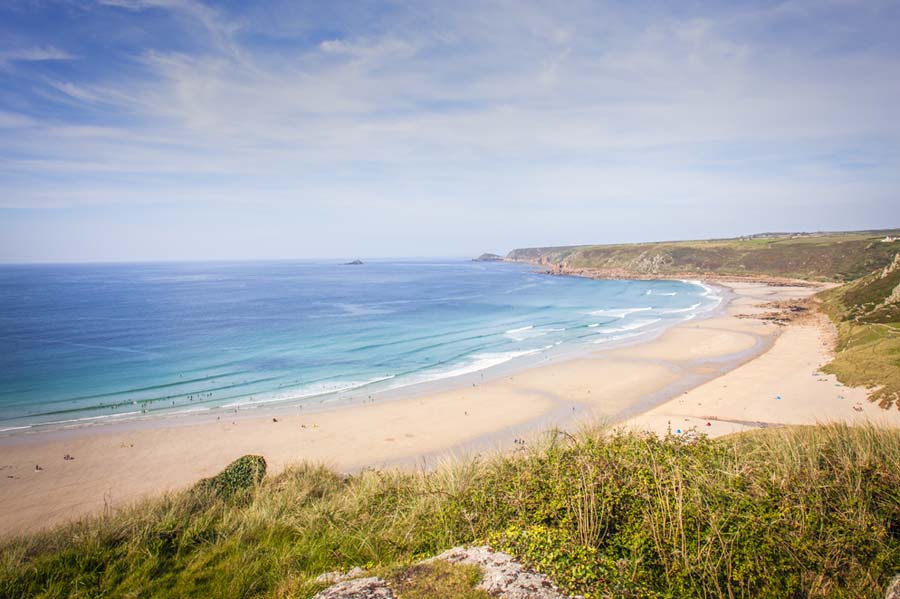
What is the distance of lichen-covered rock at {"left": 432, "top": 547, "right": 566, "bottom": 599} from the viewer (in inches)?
158

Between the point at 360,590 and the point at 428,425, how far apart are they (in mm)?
19016

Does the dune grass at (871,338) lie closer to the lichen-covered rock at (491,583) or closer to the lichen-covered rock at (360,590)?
the lichen-covered rock at (491,583)

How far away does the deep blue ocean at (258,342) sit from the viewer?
92.9 ft

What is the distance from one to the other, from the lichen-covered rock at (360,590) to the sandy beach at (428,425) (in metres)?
6.60

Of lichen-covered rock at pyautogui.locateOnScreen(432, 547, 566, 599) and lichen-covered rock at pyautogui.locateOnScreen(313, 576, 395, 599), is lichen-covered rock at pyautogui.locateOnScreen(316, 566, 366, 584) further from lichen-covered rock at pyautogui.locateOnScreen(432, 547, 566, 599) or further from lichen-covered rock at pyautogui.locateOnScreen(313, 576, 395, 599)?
lichen-covered rock at pyautogui.locateOnScreen(432, 547, 566, 599)

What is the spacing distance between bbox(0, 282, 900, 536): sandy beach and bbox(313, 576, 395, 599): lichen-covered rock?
6604mm

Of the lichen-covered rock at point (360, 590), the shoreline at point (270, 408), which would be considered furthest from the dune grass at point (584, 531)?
the shoreline at point (270, 408)

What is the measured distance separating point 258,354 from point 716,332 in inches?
1888

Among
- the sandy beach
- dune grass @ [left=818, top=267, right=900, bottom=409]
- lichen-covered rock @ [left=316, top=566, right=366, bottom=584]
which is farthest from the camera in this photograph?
dune grass @ [left=818, top=267, right=900, bottom=409]

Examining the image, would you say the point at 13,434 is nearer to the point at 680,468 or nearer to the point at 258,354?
the point at 258,354

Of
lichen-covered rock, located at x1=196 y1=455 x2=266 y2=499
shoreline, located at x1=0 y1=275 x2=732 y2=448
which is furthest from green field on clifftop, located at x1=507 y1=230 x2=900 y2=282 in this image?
lichen-covered rock, located at x1=196 y1=455 x2=266 y2=499

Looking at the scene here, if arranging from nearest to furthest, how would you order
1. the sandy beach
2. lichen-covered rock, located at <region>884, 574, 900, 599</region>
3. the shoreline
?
lichen-covered rock, located at <region>884, 574, 900, 599</region> → the sandy beach → the shoreline

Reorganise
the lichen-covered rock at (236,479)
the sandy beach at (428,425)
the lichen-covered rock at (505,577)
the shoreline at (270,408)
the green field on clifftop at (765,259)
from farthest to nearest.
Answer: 1. the green field on clifftop at (765,259)
2. the shoreline at (270,408)
3. the sandy beach at (428,425)
4. the lichen-covered rock at (236,479)
5. the lichen-covered rock at (505,577)

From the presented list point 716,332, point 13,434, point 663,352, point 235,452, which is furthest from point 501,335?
point 13,434
